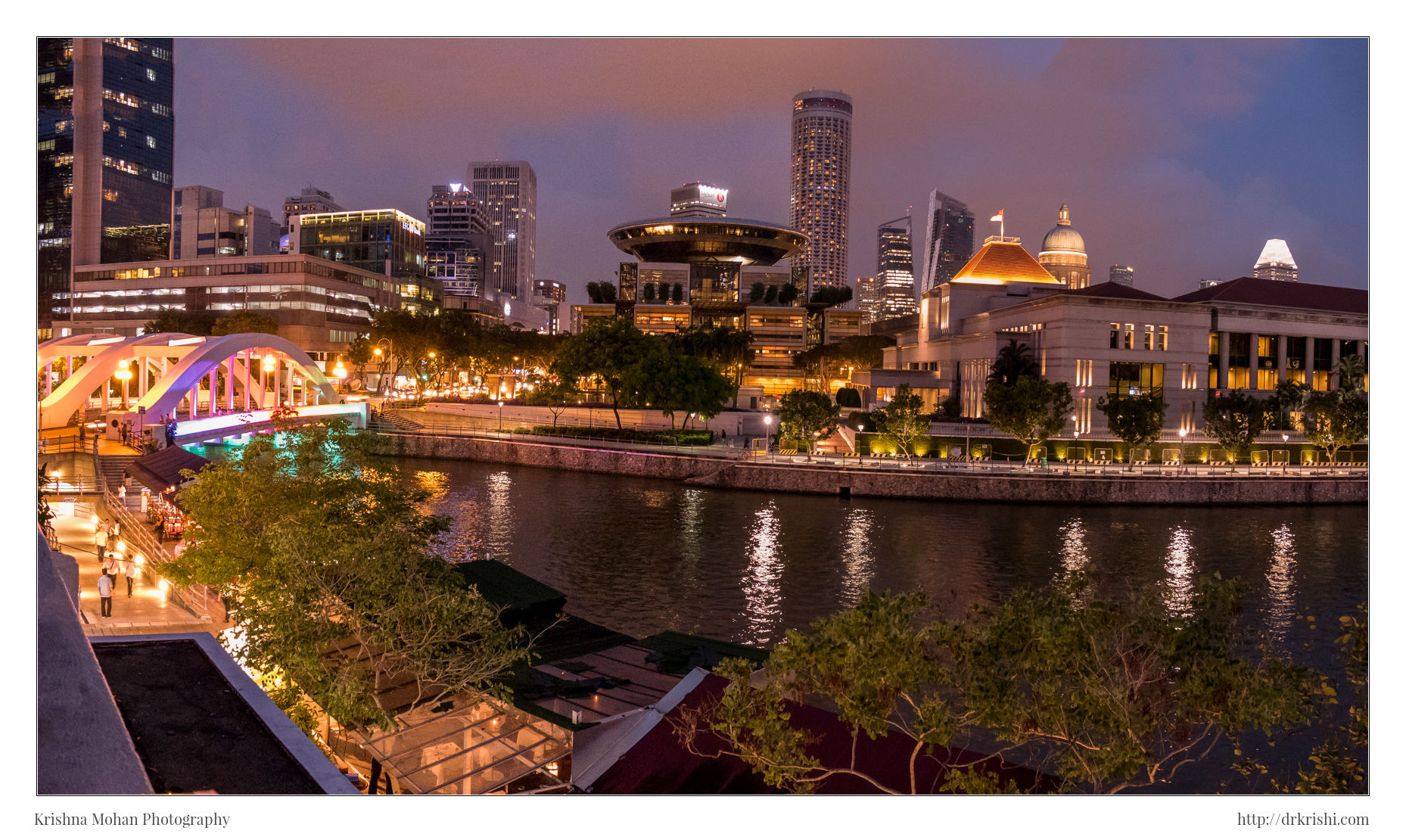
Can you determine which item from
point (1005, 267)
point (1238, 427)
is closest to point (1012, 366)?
point (1238, 427)

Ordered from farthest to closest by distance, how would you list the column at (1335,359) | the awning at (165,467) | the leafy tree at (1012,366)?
the column at (1335,359), the leafy tree at (1012,366), the awning at (165,467)

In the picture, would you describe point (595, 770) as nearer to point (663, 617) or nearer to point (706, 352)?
point (663, 617)

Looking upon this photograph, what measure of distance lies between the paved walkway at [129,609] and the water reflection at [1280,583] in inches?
1290

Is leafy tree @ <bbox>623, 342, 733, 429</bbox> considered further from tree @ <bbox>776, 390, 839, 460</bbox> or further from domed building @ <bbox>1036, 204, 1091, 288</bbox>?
domed building @ <bbox>1036, 204, 1091, 288</bbox>

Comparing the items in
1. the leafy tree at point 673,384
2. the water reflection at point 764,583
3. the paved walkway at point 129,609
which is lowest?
the water reflection at point 764,583

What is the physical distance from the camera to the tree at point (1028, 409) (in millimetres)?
63469

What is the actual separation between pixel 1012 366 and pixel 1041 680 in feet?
235

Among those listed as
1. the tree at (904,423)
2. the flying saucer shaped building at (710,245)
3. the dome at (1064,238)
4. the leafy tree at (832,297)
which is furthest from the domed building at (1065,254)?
the tree at (904,423)

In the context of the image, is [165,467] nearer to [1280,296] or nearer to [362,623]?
[362,623]

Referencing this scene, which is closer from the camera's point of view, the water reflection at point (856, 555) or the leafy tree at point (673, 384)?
the water reflection at point (856, 555)

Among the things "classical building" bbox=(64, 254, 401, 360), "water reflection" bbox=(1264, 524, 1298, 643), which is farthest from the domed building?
"classical building" bbox=(64, 254, 401, 360)

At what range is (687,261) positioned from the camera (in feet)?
595

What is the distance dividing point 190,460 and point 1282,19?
3568 cm

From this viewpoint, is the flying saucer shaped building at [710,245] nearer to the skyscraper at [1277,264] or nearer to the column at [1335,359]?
the skyscraper at [1277,264]
